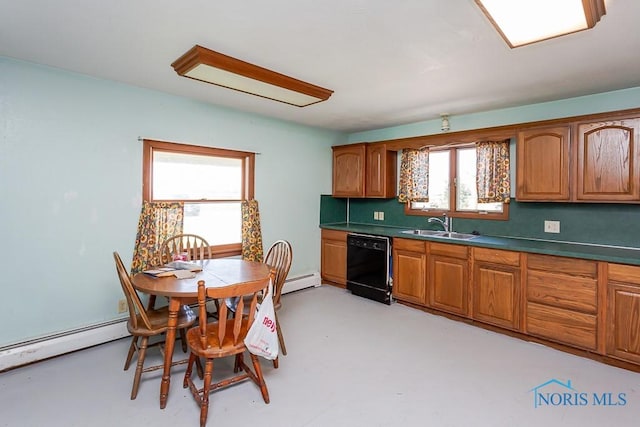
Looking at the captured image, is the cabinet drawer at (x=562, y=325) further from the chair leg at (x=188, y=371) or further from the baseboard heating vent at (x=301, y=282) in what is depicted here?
the chair leg at (x=188, y=371)

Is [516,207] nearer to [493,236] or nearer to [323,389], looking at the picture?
[493,236]

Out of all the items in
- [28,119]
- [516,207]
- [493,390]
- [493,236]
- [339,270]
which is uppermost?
[28,119]

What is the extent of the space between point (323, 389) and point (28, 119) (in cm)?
300

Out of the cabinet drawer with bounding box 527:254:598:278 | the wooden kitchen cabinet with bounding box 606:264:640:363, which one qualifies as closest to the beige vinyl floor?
the wooden kitchen cabinet with bounding box 606:264:640:363

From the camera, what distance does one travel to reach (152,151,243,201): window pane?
3312 mm

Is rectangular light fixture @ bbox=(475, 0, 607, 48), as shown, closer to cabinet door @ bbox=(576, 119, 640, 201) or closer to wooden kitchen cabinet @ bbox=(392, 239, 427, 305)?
cabinet door @ bbox=(576, 119, 640, 201)

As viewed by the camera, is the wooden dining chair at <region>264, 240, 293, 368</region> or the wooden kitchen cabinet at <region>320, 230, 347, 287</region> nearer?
the wooden dining chair at <region>264, 240, 293, 368</region>

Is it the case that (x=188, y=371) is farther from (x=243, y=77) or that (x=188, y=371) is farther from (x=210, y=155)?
(x=210, y=155)

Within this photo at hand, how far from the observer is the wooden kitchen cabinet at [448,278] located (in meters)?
3.40

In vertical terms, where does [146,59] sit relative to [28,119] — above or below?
above

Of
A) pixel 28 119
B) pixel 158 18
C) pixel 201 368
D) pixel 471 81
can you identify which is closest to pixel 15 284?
pixel 28 119

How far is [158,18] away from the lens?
1.87 m

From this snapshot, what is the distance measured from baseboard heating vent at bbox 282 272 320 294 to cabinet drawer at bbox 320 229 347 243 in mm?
567

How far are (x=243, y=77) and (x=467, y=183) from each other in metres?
2.88
